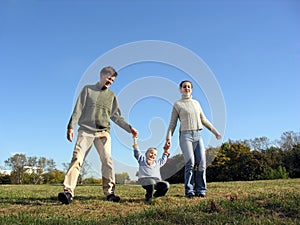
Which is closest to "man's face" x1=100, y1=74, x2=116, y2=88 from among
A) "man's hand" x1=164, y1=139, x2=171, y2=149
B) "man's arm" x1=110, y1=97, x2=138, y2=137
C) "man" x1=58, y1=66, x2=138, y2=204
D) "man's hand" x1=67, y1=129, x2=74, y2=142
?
"man" x1=58, y1=66, x2=138, y2=204

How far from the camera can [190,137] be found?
649 cm

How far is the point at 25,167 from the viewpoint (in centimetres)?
4353

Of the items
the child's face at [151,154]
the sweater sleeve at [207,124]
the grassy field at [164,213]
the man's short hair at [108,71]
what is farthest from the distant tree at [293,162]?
the man's short hair at [108,71]

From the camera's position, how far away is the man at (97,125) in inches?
235

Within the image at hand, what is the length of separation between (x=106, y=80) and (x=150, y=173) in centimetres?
183

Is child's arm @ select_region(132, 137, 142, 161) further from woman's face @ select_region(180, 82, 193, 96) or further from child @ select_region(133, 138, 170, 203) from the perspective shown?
woman's face @ select_region(180, 82, 193, 96)

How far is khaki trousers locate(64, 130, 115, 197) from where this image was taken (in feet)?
19.0

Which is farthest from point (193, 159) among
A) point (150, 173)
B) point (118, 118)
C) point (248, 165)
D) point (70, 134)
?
point (248, 165)

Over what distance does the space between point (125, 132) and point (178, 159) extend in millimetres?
1121

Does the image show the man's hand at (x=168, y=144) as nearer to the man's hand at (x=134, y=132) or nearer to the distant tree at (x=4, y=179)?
the man's hand at (x=134, y=132)

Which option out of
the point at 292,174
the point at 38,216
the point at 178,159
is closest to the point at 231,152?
the point at 292,174

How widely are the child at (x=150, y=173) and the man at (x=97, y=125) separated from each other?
1.64ft

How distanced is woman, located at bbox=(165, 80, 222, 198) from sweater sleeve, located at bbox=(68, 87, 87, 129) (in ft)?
5.62

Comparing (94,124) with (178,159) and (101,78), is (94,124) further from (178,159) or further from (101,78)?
(178,159)
